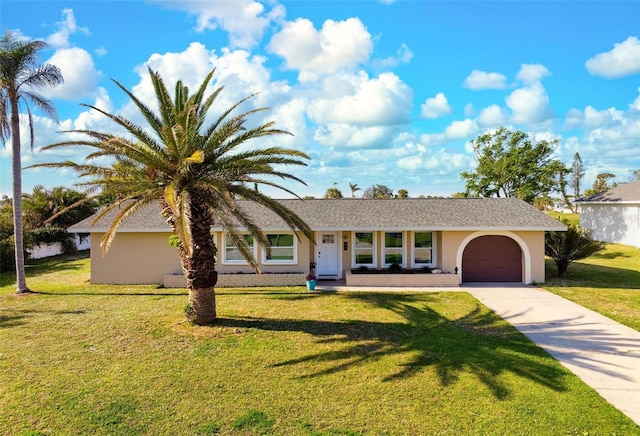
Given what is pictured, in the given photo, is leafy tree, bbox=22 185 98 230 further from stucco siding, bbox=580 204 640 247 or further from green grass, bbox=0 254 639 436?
stucco siding, bbox=580 204 640 247

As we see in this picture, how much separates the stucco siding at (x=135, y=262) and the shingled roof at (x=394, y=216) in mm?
855

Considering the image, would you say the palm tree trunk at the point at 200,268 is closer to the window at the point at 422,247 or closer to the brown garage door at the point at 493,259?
the window at the point at 422,247

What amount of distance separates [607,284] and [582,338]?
9544mm

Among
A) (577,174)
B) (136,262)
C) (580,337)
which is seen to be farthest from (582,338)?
(577,174)

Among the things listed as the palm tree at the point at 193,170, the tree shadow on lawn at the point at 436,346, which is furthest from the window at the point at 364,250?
the palm tree at the point at 193,170

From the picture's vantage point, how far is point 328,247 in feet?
63.5

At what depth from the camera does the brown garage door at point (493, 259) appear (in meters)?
18.6

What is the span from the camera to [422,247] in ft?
63.1

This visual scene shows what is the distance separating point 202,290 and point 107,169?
4.61 metres

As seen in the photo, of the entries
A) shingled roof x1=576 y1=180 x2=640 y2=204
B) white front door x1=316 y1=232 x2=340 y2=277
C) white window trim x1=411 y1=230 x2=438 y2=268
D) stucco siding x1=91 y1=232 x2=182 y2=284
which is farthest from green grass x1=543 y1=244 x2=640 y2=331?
stucco siding x1=91 y1=232 x2=182 y2=284

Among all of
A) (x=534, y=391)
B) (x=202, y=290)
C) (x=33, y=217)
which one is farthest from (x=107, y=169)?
(x=33, y=217)

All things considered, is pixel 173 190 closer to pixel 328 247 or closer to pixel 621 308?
pixel 328 247

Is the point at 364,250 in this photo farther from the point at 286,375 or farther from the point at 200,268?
the point at 286,375

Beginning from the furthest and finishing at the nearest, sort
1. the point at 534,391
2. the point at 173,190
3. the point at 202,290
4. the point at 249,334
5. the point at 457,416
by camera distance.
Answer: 1. the point at 202,290
2. the point at 249,334
3. the point at 173,190
4. the point at 534,391
5. the point at 457,416
